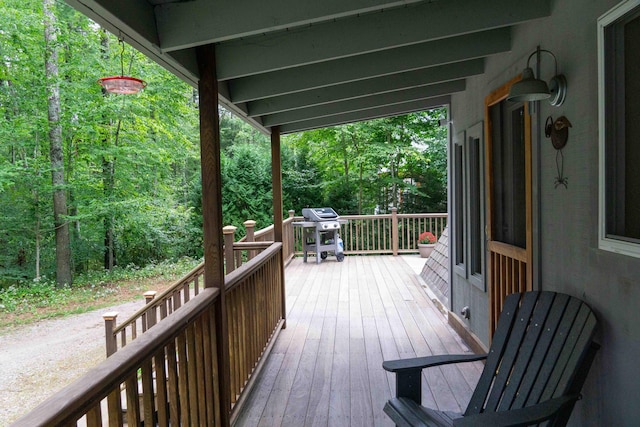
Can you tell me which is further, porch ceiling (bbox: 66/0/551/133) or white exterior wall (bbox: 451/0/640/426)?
porch ceiling (bbox: 66/0/551/133)

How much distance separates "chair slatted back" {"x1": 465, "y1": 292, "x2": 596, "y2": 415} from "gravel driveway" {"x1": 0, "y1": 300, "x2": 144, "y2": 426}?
6138 millimetres

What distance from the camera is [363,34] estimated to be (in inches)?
96.0

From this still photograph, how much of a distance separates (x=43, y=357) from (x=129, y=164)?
5.96 meters

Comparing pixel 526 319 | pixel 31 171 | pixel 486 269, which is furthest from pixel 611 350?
pixel 31 171

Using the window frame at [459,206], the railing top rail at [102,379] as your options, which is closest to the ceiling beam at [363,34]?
the railing top rail at [102,379]

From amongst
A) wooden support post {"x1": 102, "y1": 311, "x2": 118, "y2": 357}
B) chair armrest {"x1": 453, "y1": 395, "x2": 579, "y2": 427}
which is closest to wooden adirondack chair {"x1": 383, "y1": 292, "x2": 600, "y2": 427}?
chair armrest {"x1": 453, "y1": 395, "x2": 579, "y2": 427}

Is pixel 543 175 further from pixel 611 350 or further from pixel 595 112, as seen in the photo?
pixel 611 350

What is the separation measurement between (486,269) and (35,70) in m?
10.8

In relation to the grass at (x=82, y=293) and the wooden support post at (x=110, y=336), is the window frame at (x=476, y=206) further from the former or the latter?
the grass at (x=82, y=293)

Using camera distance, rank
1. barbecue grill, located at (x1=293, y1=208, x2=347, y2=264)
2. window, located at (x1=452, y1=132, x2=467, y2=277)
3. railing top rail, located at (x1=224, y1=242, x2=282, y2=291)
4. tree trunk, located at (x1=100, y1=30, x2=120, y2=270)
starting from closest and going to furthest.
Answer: railing top rail, located at (x1=224, y1=242, x2=282, y2=291) → window, located at (x1=452, y1=132, x2=467, y2=277) → barbecue grill, located at (x1=293, y1=208, x2=347, y2=264) → tree trunk, located at (x1=100, y1=30, x2=120, y2=270)

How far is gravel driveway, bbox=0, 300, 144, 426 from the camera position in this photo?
20.0ft

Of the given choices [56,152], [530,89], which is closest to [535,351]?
[530,89]

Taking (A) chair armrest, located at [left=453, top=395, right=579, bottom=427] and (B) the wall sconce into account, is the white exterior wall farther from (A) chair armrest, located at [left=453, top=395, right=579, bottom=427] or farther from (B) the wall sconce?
(A) chair armrest, located at [left=453, top=395, right=579, bottom=427]

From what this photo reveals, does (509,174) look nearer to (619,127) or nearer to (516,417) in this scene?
(619,127)
